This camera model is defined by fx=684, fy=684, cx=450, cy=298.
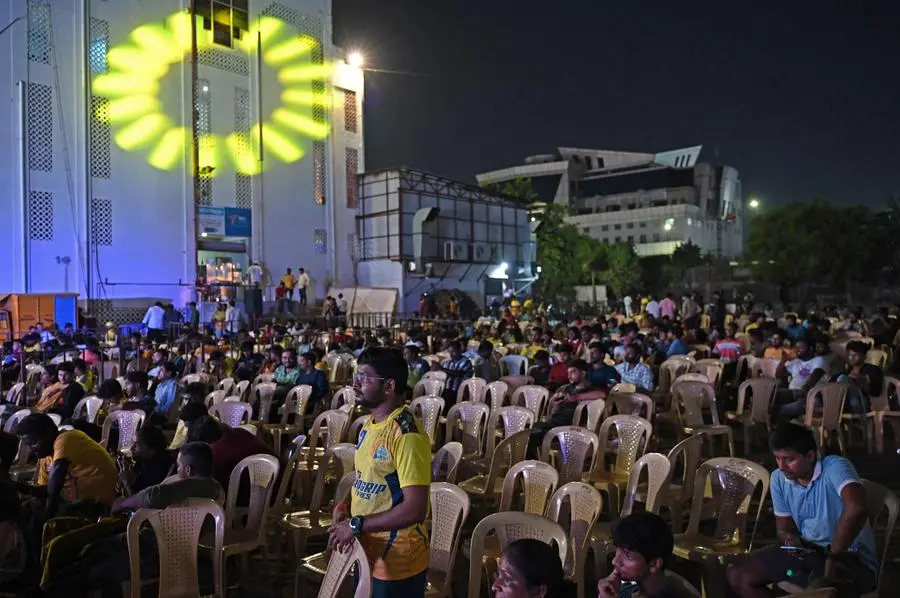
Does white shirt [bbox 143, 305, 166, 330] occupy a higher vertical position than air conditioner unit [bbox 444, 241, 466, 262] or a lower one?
lower

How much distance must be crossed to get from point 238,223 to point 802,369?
69.4 feet

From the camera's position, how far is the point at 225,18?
25.2 m

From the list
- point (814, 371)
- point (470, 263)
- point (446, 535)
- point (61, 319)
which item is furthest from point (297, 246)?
point (446, 535)

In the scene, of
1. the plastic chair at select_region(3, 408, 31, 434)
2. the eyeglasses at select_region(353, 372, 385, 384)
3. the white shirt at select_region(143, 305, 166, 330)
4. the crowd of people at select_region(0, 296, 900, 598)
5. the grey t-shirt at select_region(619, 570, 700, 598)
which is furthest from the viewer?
the white shirt at select_region(143, 305, 166, 330)

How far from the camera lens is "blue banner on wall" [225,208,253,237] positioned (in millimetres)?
24859

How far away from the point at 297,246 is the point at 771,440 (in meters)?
24.9

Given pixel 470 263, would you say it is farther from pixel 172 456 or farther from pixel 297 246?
pixel 172 456

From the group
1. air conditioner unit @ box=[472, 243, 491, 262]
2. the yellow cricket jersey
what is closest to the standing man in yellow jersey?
the yellow cricket jersey

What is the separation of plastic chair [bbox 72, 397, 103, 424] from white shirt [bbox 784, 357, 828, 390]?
7.92m

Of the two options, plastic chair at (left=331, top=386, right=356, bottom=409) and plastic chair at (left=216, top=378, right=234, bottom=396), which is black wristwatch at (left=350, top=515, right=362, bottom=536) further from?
plastic chair at (left=216, top=378, right=234, bottom=396)

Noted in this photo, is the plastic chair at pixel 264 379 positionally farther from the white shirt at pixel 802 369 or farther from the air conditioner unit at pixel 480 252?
the air conditioner unit at pixel 480 252

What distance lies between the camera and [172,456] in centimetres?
503

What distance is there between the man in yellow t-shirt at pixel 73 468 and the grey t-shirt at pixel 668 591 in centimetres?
363

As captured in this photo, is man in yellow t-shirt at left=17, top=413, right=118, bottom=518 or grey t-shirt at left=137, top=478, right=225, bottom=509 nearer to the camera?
grey t-shirt at left=137, top=478, right=225, bottom=509
